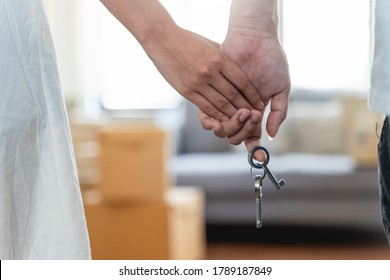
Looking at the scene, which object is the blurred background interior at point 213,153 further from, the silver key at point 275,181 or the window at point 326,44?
the silver key at point 275,181

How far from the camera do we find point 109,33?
17.0ft

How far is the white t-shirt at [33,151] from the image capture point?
0.81 metres

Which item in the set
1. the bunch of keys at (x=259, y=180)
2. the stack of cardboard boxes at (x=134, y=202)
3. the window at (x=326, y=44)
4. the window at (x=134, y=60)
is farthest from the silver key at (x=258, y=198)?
the window at (x=134, y=60)

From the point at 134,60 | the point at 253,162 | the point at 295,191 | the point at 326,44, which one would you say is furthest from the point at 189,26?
the point at 253,162

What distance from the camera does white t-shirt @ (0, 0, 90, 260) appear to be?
0.81 meters

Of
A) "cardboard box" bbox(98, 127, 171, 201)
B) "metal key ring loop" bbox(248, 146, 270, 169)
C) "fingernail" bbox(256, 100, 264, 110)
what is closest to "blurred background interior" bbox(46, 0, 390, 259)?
"cardboard box" bbox(98, 127, 171, 201)

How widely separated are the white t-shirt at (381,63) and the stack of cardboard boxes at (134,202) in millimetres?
2065

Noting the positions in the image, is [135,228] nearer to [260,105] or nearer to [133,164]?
[133,164]

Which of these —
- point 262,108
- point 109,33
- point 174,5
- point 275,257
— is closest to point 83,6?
point 109,33

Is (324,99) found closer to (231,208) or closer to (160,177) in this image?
(231,208)

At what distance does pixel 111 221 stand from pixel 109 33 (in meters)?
2.44

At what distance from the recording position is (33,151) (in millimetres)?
828

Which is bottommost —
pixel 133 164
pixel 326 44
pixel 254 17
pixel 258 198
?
pixel 133 164

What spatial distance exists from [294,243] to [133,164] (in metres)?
1.36
